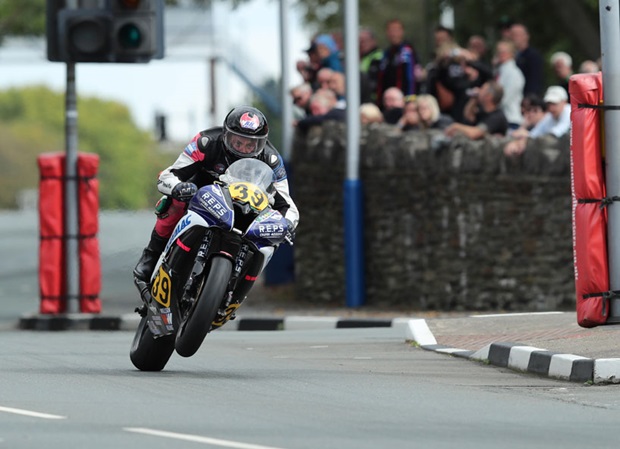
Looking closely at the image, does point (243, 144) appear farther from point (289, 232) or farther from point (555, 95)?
point (555, 95)

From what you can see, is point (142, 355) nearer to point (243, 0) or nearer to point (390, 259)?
point (390, 259)

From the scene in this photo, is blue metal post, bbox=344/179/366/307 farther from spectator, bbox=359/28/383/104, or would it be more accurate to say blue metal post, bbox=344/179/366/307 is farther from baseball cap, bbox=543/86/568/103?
baseball cap, bbox=543/86/568/103

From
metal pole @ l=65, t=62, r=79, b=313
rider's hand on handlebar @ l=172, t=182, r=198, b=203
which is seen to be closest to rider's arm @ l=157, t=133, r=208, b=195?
rider's hand on handlebar @ l=172, t=182, r=198, b=203

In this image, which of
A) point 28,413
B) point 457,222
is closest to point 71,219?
point 457,222

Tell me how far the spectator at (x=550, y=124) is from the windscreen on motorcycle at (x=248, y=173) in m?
7.10

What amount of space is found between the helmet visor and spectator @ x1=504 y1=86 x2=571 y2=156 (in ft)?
23.0

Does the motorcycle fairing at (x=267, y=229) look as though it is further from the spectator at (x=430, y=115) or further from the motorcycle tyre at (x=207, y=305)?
the spectator at (x=430, y=115)

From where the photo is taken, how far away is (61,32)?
19.2 m

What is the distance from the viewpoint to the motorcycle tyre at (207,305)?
1166cm

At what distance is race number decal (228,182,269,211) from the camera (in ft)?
39.6

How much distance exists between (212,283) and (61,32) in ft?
26.6

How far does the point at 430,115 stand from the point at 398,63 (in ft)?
6.16

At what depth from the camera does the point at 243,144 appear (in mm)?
12344

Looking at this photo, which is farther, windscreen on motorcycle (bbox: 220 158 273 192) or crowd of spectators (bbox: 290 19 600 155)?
crowd of spectators (bbox: 290 19 600 155)
